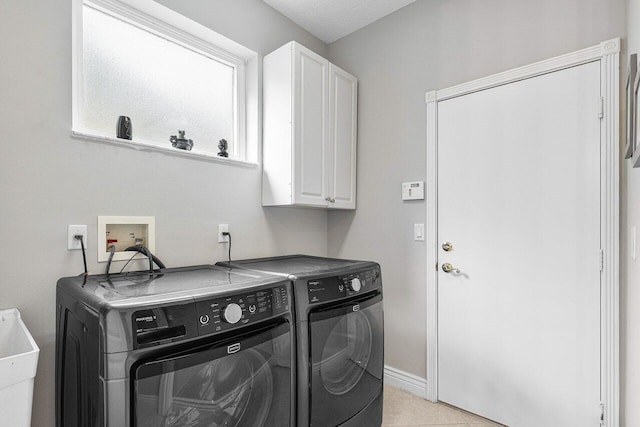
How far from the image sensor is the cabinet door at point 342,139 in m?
2.49

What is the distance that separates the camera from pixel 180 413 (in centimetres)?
107

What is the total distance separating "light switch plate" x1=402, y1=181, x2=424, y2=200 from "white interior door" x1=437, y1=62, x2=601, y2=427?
0.43 ft

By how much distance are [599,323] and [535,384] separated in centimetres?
50

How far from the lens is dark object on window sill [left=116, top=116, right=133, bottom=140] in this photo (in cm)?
170

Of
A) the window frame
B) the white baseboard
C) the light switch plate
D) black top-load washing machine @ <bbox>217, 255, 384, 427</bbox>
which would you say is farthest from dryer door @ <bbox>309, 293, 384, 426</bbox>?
the window frame

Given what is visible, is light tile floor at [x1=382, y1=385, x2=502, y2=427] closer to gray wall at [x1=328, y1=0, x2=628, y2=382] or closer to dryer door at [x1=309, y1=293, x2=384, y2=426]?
gray wall at [x1=328, y1=0, x2=628, y2=382]

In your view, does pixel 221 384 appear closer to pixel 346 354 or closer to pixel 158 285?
pixel 158 285

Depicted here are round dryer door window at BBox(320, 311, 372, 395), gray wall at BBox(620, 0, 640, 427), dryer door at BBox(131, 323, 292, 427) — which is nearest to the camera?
dryer door at BBox(131, 323, 292, 427)

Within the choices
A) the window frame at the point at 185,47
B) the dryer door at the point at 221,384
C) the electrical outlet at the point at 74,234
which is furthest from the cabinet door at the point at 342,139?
the electrical outlet at the point at 74,234

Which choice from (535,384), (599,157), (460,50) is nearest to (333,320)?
(535,384)

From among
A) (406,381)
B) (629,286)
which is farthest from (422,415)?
(629,286)

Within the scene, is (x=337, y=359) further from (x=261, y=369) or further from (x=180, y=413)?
(x=180, y=413)

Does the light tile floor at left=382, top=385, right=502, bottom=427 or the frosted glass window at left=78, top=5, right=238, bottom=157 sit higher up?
the frosted glass window at left=78, top=5, right=238, bottom=157

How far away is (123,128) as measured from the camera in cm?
170
